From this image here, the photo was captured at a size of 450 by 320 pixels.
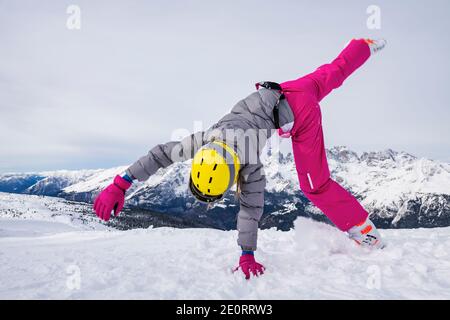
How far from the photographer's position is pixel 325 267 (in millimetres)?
4348

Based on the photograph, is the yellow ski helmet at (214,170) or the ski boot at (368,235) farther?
the ski boot at (368,235)

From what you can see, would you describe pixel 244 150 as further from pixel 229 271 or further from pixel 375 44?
pixel 375 44

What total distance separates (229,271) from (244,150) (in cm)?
149

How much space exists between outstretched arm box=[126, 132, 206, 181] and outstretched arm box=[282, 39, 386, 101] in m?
1.83

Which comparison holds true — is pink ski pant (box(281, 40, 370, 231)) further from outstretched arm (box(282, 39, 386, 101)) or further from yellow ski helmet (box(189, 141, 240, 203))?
yellow ski helmet (box(189, 141, 240, 203))

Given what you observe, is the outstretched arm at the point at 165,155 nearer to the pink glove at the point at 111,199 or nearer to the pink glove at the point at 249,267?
the pink glove at the point at 111,199

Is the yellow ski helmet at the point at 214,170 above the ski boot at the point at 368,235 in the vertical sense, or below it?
above

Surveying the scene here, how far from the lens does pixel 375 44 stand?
6340 mm

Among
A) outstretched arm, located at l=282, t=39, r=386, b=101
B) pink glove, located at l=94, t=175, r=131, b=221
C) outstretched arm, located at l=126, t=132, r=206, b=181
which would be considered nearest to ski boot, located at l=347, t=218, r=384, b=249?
outstretched arm, located at l=282, t=39, r=386, b=101

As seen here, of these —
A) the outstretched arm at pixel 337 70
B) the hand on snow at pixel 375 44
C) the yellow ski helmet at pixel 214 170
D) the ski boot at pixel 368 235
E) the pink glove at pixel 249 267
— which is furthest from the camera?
the hand on snow at pixel 375 44

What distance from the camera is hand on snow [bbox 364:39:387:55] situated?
626 centimetres

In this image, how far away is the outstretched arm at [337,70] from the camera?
5505 mm

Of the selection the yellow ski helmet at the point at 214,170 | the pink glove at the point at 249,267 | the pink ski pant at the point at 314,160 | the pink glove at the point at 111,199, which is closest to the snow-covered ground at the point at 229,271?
the pink glove at the point at 249,267
